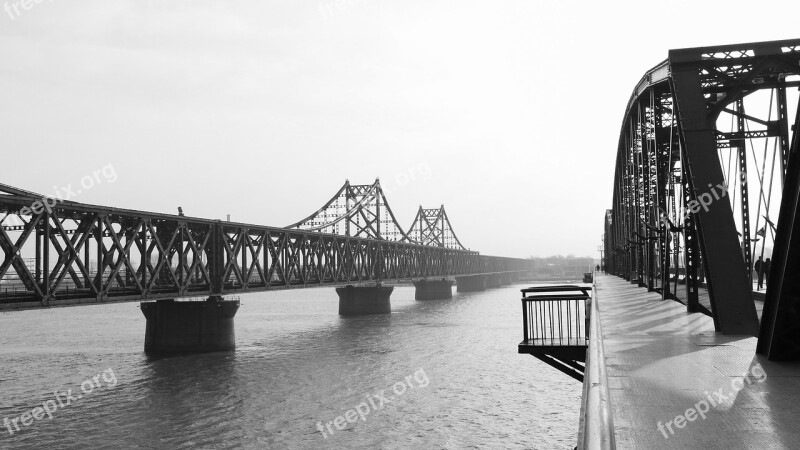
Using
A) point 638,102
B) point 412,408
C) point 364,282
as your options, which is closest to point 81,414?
point 412,408

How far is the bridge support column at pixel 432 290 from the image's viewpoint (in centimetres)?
12625

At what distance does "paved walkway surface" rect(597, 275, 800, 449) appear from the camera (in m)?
5.63

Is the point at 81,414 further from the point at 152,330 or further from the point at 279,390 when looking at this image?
the point at 152,330

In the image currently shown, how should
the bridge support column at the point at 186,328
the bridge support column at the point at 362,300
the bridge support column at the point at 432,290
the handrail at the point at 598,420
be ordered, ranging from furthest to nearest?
the bridge support column at the point at 432,290 < the bridge support column at the point at 362,300 < the bridge support column at the point at 186,328 < the handrail at the point at 598,420

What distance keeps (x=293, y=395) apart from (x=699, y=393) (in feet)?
91.8

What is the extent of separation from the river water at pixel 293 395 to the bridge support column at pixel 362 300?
93.9 feet

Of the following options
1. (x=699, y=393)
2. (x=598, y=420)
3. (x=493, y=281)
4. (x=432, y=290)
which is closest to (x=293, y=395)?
(x=699, y=393)

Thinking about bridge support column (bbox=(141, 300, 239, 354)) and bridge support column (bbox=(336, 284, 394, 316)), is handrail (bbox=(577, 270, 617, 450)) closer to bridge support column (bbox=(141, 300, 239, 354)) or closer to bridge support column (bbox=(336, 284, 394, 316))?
bridge support column (bbox=(141, 300, 239, 354))

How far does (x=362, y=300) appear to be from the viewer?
3433 inches

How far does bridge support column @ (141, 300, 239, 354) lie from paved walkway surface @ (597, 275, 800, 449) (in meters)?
42.3

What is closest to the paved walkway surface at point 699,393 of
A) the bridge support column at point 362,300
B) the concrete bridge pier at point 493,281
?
the bridge support column at point 362,300

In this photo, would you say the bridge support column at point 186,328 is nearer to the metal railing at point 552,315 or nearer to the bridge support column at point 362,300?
the metal railing at point 552,315


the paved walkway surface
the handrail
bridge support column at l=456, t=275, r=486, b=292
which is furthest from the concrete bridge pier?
the handrail

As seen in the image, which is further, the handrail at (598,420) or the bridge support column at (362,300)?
the bridge support column at (362,300)
